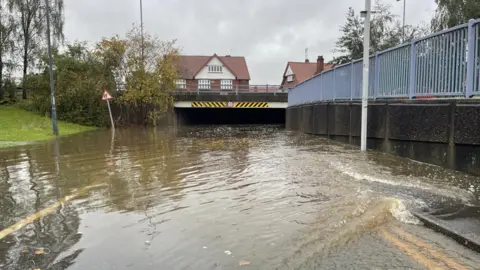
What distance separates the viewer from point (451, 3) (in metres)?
28.5

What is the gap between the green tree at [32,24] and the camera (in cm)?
3356

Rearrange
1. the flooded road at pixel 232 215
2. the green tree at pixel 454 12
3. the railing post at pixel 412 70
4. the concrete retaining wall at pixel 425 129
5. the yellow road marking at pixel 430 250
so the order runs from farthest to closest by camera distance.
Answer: the green tree at pixel 454 12 → the railing post at pixel 412 70 → the concrete retaining wall at pixel 425 129 → the flooded road at pixel 232 215 → the yellow road marking at pixel 430 250

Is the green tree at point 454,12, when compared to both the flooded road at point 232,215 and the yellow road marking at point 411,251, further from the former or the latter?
the yellow road marking at point 411,251

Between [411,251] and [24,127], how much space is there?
21536 mm

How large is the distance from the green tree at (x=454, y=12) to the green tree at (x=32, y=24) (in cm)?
3153

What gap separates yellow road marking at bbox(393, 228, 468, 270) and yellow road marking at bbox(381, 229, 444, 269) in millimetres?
112

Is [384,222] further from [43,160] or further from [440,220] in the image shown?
[43,160]

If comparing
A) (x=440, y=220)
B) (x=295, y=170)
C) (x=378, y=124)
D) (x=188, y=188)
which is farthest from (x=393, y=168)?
(x=188, y=188)

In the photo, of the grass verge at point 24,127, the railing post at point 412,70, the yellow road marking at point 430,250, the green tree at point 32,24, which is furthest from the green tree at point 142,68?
the yellow road marking at point 430,250

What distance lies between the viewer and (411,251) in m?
3.72

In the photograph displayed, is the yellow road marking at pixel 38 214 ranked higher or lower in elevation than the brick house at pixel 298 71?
lower

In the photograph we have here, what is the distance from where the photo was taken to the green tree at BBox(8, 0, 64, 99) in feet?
110

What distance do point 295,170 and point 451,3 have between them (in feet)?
88.1

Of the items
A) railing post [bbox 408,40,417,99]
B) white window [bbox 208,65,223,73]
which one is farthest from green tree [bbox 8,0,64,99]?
white window [bbox 208,65,223,73]
